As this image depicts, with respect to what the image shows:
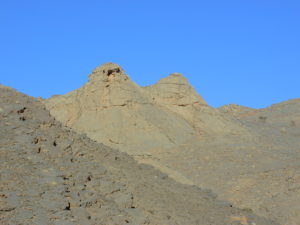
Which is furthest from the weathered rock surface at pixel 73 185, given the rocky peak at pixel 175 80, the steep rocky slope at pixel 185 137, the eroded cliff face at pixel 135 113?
the rocky peak at pixel 175 80

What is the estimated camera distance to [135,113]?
99.6 ft

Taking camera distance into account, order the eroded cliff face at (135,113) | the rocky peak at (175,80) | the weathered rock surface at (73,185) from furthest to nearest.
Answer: the rocky peak at (175,80), the eroded cliff face at (135,113), the weathered rock surface at (73,185)

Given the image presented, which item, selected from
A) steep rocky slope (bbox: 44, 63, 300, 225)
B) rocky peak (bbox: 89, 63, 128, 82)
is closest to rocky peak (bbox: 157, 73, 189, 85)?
steep rocky slope (bbox: 44, 63, 300, 225)

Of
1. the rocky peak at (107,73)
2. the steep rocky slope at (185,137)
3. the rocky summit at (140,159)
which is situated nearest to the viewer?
the rocky summit at (140,159)

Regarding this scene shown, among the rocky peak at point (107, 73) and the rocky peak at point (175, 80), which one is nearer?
the rocky peak at point (107, 73)

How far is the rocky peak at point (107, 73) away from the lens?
31391 millimetres

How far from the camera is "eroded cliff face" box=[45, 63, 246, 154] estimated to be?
96.4 feet

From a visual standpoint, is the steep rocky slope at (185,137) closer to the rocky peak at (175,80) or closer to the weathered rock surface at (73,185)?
the rocky peak at (175,80)

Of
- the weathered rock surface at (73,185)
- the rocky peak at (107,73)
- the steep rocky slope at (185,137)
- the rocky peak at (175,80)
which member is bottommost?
the weathered rock surface at (73,185)

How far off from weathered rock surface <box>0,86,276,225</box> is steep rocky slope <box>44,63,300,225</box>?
8438 millimetres

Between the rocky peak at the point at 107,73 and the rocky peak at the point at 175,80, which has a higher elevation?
the rocky peak at the point at 175,80

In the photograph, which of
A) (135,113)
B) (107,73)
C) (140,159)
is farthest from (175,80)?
(140,159)

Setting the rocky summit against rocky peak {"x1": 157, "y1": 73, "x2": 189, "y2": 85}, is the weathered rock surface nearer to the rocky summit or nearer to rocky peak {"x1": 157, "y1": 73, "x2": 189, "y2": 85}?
the rocky summit

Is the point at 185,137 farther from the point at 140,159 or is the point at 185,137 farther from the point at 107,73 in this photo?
the point at 140,159
